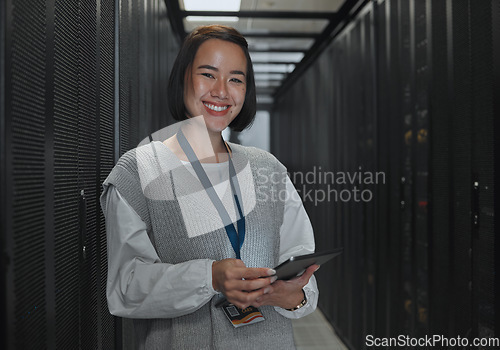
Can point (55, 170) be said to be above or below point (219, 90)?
below

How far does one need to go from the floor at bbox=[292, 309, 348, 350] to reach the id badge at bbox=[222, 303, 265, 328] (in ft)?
9.60

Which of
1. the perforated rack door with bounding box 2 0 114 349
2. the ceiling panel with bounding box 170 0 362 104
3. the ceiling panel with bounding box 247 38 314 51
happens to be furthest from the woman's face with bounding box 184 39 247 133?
the ceiling panel with bounding box 247 38 314 51

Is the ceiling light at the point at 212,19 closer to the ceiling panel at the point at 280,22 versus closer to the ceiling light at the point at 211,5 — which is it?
the ceiling panel at the point at 280,22

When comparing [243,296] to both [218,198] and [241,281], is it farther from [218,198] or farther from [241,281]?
[218,198]

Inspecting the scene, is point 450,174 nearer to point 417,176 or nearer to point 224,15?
point 417,176

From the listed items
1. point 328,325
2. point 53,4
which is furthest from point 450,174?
point 328,325

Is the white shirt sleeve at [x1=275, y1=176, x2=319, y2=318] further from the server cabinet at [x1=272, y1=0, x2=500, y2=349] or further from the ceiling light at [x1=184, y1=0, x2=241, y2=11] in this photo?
the ceiling light at [x1=184, y1=0, x2=241, y2=11]

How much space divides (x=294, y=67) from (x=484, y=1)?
4445mm

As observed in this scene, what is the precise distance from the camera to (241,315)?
1244mm

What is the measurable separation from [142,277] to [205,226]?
0.24 metres

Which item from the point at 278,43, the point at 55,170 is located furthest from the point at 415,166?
the point at 278,43

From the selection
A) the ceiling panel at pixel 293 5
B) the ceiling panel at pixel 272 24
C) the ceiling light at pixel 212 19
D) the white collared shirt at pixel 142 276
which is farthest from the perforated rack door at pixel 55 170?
the ceiling panel at pixel 272 24

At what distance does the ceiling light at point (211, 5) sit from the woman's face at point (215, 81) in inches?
101

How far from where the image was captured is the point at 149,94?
260 centimetres
